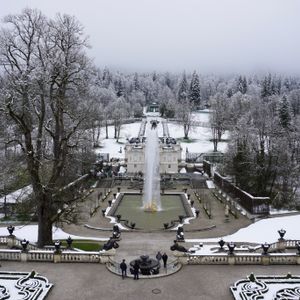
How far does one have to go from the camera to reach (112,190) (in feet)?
203

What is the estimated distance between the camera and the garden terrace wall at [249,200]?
44469 mm

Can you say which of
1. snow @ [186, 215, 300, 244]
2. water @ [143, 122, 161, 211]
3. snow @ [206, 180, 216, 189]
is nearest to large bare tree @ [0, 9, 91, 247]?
snow @ [186, 215, 300, 244]

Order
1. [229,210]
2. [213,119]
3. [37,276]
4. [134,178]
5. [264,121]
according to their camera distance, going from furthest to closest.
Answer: [213,119] < [134,178] < [264,121] < [229,210] < [37,276]

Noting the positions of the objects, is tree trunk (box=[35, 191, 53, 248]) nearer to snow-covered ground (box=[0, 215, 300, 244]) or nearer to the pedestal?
snow-covered ground (box=[0, 215, 300, 244])

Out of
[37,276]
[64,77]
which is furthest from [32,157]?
[37,276]

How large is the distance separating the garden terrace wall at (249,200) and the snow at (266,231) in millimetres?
3256

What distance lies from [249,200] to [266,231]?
9.25m

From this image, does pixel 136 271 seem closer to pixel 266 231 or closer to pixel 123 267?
pixel 123 267

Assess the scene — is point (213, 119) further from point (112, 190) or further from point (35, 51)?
point (35, 51)

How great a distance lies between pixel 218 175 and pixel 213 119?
40.9 m

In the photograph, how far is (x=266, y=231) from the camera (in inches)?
1447

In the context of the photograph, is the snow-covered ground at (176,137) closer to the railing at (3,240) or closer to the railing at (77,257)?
the railing at (3,240)

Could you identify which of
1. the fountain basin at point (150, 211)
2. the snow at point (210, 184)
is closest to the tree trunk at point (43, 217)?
the fountain basin at point (150, 211)

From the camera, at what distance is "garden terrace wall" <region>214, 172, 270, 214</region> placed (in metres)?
44.5
